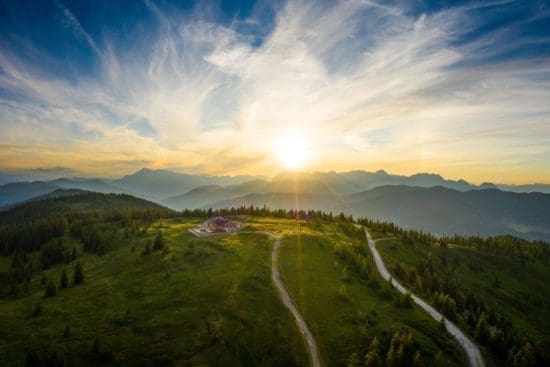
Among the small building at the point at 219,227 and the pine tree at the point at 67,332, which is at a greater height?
the small building at the point at 219,227

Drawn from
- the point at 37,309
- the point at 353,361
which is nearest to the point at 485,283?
the point at 353,361

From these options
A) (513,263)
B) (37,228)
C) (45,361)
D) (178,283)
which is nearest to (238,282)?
(178,283)

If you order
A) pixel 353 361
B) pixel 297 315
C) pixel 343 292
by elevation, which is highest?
pixel 343 292

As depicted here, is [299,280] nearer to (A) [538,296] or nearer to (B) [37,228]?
(A) [538,296]

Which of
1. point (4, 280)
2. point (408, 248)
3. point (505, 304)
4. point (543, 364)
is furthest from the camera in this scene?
point (408, 248)

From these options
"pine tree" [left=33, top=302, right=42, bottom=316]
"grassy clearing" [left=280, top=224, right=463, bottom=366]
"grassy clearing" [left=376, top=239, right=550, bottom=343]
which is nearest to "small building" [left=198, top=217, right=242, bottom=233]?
"grassy clearing" [left=280, top=224, right=463, bottom=366]

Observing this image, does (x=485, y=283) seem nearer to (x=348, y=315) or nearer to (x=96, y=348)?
(x=348, y=315)

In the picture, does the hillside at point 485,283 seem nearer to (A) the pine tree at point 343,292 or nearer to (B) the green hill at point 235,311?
(B) the green hill at point 235,311

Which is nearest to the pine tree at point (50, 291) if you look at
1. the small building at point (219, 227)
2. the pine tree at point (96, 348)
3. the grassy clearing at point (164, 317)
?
the grassy clearing at point (164, 317)

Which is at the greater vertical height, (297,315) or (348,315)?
(348,315)

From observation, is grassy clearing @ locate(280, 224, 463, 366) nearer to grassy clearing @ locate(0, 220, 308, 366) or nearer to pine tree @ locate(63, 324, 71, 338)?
grassy clearing @ locate(0, 220, 308, 366)

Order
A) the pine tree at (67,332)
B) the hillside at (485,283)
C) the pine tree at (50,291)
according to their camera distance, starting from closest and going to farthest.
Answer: the pine tree at (67,332) → the hillside at (485,283) → the pine tree at (50,291)
